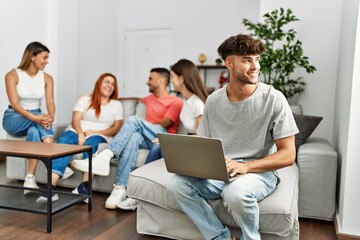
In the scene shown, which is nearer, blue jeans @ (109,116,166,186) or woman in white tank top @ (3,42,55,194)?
blue jeans @ (109,116,166,186)

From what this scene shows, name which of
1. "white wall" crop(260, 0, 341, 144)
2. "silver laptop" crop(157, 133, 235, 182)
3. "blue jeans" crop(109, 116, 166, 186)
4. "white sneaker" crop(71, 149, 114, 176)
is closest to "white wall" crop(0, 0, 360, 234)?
"white wall" crop(260, 0, 341, 144)

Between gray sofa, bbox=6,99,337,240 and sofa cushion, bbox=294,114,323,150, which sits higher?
sofa cushion, bbox=294,114,323,150

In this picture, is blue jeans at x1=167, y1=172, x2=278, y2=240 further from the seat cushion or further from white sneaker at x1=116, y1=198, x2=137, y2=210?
white sneaker at x1=116, y1=198, x2=137, y2=210

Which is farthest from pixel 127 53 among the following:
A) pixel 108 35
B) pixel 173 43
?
pixel 173 43

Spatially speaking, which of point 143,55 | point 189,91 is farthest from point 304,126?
point 143,55

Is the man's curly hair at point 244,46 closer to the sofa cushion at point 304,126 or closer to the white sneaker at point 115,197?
the sofa cushion at point 304,126

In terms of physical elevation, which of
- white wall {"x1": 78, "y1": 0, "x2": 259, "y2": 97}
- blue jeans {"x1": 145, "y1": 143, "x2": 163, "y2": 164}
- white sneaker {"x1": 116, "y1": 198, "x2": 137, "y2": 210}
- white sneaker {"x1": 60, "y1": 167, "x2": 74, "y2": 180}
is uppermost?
white wall {"x1": 78, "y1": 0, "x2": 259, "y2": 97}

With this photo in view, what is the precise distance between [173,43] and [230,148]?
455 cm

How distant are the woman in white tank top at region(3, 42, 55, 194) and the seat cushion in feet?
4.34

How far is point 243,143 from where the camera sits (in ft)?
6.35

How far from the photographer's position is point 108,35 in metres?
6.28

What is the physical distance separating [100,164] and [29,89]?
108 centimetres

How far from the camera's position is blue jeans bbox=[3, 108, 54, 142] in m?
3.16

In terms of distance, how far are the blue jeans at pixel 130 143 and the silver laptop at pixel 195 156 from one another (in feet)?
Result: 3.16
